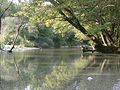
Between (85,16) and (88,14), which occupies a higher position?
(88,14)

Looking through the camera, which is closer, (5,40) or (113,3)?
(113,3)

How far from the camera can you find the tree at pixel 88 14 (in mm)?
35656

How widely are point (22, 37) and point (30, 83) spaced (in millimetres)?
48075

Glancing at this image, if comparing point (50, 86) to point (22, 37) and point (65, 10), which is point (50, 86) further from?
point (22, 37)

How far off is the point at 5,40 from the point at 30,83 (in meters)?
42.0

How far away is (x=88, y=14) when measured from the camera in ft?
117

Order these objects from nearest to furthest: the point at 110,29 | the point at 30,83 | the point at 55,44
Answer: the point at 30,83
the point at 110,29
the point at 55,44

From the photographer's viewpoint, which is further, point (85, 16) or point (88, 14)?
point (85, 16)

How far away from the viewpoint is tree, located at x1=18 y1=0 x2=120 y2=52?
117 feet

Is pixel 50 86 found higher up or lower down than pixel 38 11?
lower down

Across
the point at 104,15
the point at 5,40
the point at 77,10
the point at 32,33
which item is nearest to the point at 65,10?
the point at 77,10

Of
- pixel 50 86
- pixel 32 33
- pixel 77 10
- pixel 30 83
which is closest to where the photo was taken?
pixel 50 86

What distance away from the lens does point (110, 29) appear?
40.8 meters

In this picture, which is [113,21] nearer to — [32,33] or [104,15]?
[104,15]
